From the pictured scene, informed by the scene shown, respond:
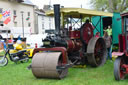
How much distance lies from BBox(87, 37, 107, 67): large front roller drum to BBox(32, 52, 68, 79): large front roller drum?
5.53 ft

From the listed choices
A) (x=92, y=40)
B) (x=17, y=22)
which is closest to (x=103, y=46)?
(x=92, y=40)

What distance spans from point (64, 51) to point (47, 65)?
0.61m

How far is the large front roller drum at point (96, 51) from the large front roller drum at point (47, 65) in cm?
169

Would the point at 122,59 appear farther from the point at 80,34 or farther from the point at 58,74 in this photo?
the point at 80,34

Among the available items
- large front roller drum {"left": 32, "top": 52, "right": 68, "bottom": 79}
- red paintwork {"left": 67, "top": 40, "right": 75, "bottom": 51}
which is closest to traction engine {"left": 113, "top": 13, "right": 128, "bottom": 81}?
large front roller drum {"left": 32, "top": 52, "right": 68, "bottom": 79}

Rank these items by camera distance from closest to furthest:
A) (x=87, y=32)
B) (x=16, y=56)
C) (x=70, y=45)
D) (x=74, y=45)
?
(x=70, y=45), (x=74, y=45), (x=87, y=32), (x=16, y=56)

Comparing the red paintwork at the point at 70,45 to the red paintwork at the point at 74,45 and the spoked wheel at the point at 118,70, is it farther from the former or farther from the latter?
the spoked wheel at the point at 118,70

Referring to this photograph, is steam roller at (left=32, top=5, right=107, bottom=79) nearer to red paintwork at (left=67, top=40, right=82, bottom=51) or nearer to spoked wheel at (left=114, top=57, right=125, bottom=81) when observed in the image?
red paintwork at (left=67, top=40, right=82, bottom=51)

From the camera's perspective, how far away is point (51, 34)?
636 centimetres

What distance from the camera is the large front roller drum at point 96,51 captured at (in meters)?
7.40

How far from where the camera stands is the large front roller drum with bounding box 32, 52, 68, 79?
5662 millimetres

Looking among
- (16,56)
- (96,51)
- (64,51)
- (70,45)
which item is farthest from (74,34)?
(16,56)

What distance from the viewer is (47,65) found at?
18.8 ft

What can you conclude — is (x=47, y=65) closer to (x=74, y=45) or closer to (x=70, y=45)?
(x=70, y=45)
